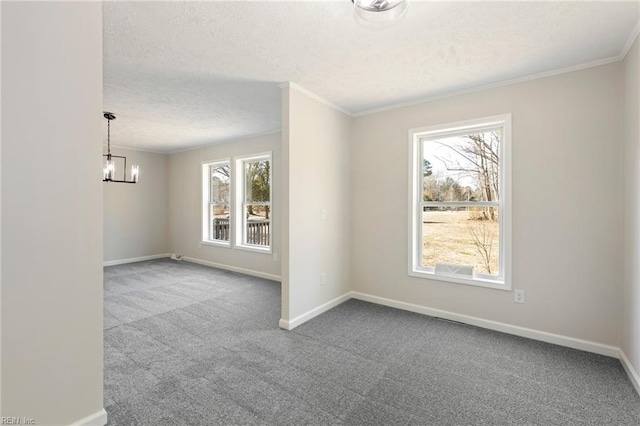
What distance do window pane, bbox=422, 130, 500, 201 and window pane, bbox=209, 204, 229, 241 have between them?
413 cm

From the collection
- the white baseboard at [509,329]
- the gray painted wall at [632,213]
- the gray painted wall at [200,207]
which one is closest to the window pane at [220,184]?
the gray painted wall at [200,207]

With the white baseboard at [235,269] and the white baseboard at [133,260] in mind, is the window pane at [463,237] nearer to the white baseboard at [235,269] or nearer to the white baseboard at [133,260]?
the white baseboard at [235,269]

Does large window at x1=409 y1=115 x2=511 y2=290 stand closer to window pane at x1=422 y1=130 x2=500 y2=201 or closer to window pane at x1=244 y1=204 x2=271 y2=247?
window pane at x1=422 y1=130 x2=500 y2=201

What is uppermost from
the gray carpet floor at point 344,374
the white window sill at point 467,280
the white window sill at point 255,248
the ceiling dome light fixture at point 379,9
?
the ceiling dome light fixture at point 379,9

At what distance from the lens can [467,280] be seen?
3.22 meters

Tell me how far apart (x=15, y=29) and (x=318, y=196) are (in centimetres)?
261

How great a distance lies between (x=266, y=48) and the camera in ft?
7.68

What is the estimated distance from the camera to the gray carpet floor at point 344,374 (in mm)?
1836

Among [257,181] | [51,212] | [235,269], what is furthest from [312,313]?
[257,181]

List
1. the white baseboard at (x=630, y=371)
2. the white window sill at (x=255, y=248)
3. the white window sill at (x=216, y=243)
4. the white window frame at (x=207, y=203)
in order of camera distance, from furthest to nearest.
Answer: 1. the white window frame at (x=207, y=203)
2. the white window sill at (x=216, y=243)
3. the white window sill at (x=255, y=248)
4. the white baseboard at (x=630, y=371)

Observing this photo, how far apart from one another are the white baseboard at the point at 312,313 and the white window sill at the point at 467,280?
37.1 inches

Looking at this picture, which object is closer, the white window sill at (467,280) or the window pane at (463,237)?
the white window sill at (467,280)

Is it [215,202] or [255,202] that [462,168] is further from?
[215,202]

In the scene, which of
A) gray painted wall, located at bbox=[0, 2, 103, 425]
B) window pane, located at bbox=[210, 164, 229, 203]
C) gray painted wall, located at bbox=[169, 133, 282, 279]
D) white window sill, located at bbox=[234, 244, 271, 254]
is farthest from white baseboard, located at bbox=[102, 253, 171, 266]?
gray painted wall, located at bbox=[0, 2, 103, 425]
